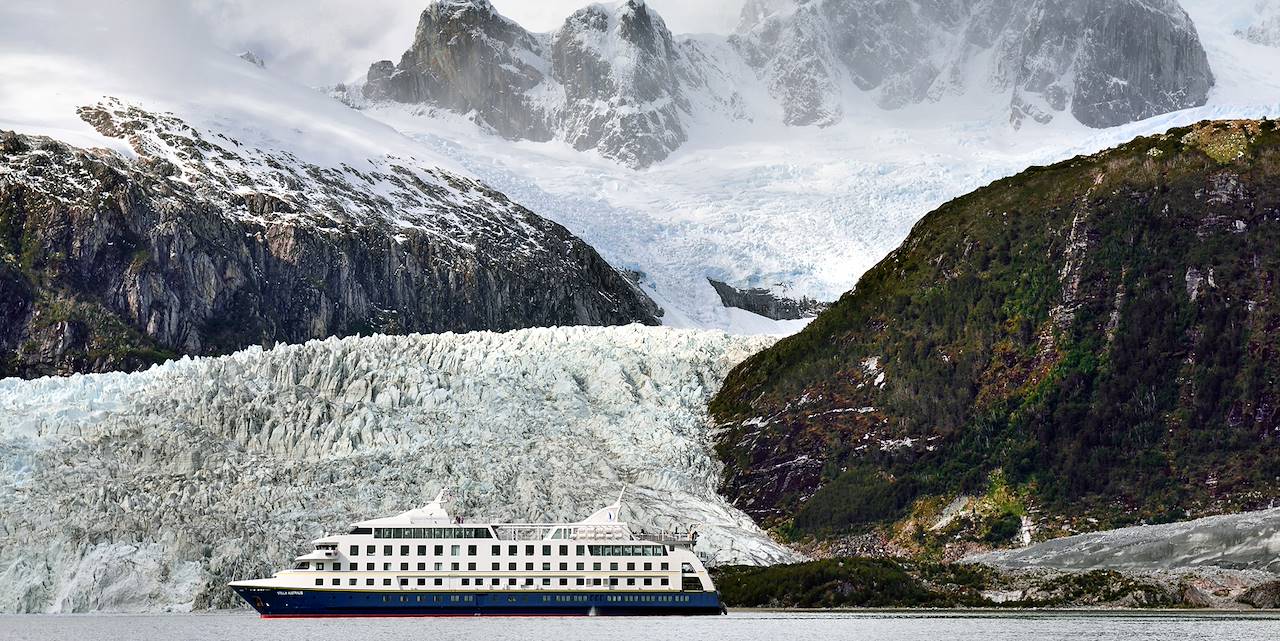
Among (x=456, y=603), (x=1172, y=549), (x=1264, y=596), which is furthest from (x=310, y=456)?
(x=1264, y=596)

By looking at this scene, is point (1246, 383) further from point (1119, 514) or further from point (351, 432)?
point (351, 432)

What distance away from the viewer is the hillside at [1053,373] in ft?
503

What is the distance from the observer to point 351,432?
143750 millimetres

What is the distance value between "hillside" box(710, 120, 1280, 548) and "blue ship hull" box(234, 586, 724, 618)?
39088 millimetres

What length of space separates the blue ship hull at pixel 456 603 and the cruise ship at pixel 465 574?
2.6 inches

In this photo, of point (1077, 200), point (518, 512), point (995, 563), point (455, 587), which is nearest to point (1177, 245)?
point (1077, 200)

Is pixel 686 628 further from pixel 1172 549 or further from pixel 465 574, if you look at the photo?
pixel 1172 549

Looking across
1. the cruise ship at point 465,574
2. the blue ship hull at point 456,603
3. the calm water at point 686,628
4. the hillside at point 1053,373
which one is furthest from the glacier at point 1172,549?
the cruise ship at point 465,574

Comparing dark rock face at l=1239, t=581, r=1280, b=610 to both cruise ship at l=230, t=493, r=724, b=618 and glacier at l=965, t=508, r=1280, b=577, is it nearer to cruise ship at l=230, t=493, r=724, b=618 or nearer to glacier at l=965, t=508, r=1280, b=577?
glacier at l=965, t=508, r=1280, b=577

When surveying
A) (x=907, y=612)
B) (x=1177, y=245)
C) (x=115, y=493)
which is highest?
(x=1177, y=245)

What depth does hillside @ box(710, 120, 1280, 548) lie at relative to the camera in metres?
153

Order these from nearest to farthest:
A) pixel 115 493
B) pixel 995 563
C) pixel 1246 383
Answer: pixel 115 493 → pixel 995 563 → pixel 1246 383

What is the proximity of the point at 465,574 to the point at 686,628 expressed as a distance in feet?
55.5

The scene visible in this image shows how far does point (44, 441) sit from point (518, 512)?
119ft
